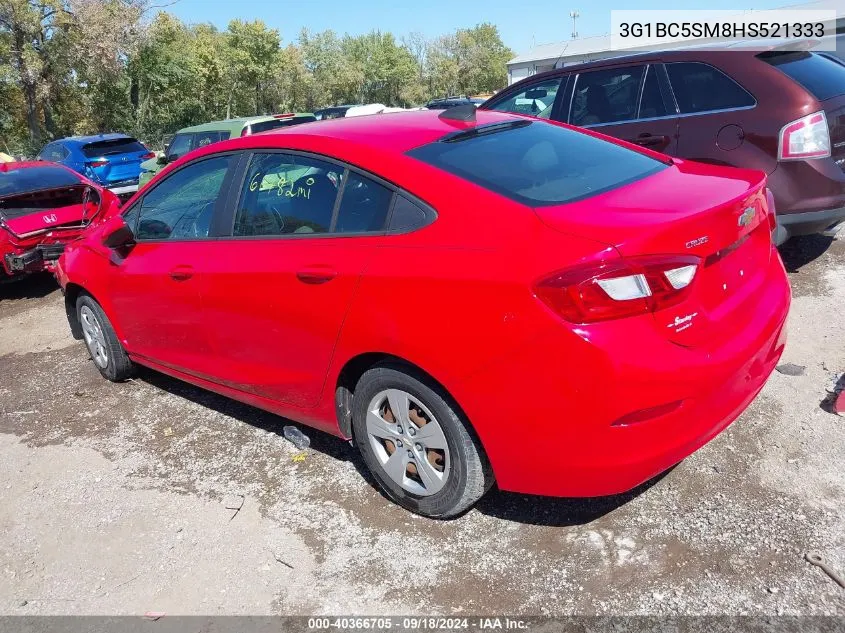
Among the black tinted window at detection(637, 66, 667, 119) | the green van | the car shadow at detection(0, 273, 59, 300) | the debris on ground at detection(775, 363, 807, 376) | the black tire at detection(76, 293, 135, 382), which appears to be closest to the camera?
the debris on ground at detection(775, 363, 807, 376)

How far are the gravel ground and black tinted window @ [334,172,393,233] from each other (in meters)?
1.28

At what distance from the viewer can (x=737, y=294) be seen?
2.74m

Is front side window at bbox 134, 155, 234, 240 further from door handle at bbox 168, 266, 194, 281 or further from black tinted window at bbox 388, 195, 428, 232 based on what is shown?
black tinted window at bbox 388, 195, 428, 232

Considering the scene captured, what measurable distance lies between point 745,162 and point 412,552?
386 centimetres

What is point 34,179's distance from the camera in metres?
8.24

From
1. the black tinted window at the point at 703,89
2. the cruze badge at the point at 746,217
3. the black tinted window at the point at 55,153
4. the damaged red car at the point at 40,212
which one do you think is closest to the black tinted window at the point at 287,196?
the cruze badge at the point at 746,217

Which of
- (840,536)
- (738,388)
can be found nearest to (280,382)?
(738,388)

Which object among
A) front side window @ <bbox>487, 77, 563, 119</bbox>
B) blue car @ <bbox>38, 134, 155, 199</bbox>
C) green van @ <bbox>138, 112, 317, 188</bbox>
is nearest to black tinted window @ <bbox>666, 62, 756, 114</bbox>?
front side window @ <bbox>487, 77, 563, 119</bbox>

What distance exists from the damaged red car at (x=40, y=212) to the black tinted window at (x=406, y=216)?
6.00m

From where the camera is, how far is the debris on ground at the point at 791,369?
407 centimetres

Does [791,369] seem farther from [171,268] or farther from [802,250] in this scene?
[171,268]

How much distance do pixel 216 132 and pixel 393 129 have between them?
9343 mm

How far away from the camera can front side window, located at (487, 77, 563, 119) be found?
6675 mm

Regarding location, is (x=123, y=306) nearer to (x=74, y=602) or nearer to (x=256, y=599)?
(x=74, y=602)
